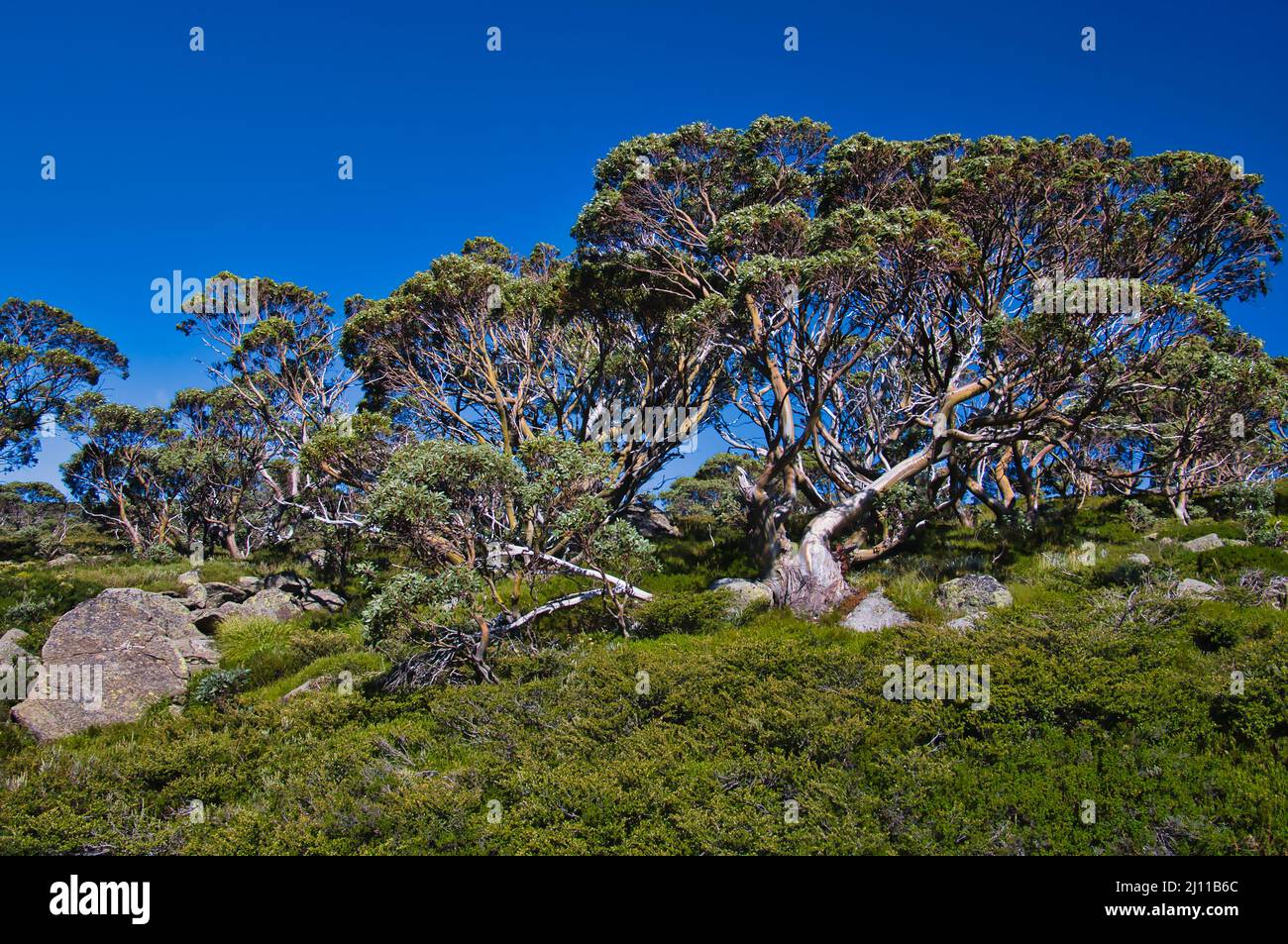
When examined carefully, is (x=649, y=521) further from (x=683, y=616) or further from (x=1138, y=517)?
(x=1138, y=517)

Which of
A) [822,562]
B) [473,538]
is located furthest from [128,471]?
[822,562]

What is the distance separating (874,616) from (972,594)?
190 cm

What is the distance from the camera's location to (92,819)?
746 centimetres

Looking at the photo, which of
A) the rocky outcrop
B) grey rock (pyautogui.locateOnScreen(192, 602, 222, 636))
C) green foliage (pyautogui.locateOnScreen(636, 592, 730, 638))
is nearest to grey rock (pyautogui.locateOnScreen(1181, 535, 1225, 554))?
green foliage (pyautogui.locateOnScreen(636, 592, 730, 638))

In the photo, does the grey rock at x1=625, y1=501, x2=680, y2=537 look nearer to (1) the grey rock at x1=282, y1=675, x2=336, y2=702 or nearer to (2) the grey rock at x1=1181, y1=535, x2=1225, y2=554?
(1) the grey rock at x1=282, y1=675, x2=336, y2=702

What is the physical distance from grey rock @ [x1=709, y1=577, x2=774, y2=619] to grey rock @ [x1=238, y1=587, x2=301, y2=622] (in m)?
11.9

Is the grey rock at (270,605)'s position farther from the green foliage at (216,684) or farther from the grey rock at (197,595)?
the green foliage at (216,684)

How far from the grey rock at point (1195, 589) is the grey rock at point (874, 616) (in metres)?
4.32

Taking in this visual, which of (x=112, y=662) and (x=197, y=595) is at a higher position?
(x=197, y=595)

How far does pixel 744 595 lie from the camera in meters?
15.4

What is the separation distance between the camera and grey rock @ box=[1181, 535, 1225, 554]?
1430 centimetres

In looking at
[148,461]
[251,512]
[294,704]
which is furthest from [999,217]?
[251,512]
